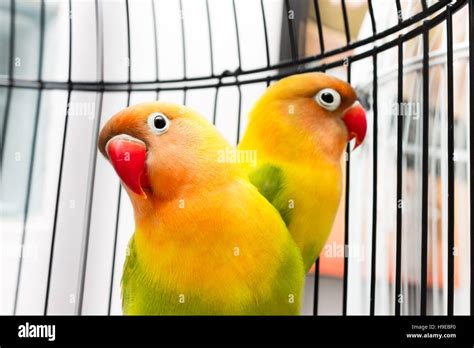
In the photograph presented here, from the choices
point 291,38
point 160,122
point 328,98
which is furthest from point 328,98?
point 160,122

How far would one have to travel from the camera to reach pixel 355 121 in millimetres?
655

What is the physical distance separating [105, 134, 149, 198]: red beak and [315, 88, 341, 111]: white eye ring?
0.76 ft

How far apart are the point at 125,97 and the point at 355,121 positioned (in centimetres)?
31

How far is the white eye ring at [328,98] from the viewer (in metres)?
0.65

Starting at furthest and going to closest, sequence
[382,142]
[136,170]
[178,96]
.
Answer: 1. [382,142]
2. [178,96]
3. [136,170]

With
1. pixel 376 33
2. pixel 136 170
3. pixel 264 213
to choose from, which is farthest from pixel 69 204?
pixel 376 33

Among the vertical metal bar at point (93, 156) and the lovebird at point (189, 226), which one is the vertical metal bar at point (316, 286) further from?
the vertical metal bar at point (93, 156)

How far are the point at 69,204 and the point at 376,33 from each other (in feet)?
1.61

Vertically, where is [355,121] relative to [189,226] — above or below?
above

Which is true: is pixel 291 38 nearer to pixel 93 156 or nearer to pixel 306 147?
pixel 306 147

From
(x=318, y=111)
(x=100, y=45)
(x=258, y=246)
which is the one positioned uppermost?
(x=100, y=45)

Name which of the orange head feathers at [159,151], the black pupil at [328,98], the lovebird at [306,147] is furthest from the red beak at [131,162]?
the black pupil at [328,98]
